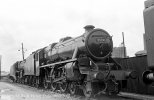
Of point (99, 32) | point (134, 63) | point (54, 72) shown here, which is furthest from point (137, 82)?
point (54, 72)

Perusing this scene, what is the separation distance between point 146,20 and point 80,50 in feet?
21.2

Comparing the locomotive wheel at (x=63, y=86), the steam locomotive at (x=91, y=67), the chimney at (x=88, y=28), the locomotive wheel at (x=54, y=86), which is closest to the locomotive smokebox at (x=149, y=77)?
the steam locomotive at (x=91, y=67)

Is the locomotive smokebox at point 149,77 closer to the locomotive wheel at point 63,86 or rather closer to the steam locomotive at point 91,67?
the steam locomotive at point 91,67

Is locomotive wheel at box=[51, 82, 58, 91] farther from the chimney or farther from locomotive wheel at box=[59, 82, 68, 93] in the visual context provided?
the chimney

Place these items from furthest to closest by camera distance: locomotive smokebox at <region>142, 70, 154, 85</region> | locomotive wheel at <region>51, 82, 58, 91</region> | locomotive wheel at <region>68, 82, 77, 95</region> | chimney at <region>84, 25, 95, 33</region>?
1. locomotive wheel at <region>51, 82, 58, 91</region>
2. locomotive wheel at <region>68, 82, 77, 95</region>
3. chimney at <region>84, 25, 95, 33</region>
4. locomotive smokebox at <region>142, 70, 154, 85</region>

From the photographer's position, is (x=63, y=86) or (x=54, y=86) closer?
(x=63, y=86)

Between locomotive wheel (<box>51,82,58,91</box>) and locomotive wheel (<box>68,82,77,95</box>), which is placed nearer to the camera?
locomotive wheel (<box>68,82,77,95</box>)

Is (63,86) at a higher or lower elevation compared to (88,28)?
lower

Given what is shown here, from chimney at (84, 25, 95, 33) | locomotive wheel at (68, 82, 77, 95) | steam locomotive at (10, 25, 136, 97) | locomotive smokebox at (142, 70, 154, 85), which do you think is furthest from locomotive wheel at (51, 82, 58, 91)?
locomotive smokebox at (142, 70, 154, 85)

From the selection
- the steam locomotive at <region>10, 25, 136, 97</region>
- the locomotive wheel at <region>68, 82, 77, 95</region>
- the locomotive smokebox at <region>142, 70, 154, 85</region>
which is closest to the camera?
the locomotive smokebox at <region>142, 70, 154, 85</region>

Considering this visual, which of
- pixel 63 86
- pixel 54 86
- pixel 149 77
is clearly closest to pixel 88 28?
pixel 63 86

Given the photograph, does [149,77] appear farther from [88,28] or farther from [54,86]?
[54,86]

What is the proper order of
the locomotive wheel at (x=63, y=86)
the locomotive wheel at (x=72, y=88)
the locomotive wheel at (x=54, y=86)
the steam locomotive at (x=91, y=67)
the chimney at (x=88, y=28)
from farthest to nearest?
the locomotive wheel at (x=54, y=86)
the locomotive wheel at (x=63, y=86)
the locomotive wheel at (x=72, y=88)
the chimney at (x=88, y=28)
the steam locomotive at (x=91, y=67)

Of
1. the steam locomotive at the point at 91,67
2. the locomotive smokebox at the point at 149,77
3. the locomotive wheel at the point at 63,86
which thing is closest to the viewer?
the locomotive smokebox at the point at 149,77
